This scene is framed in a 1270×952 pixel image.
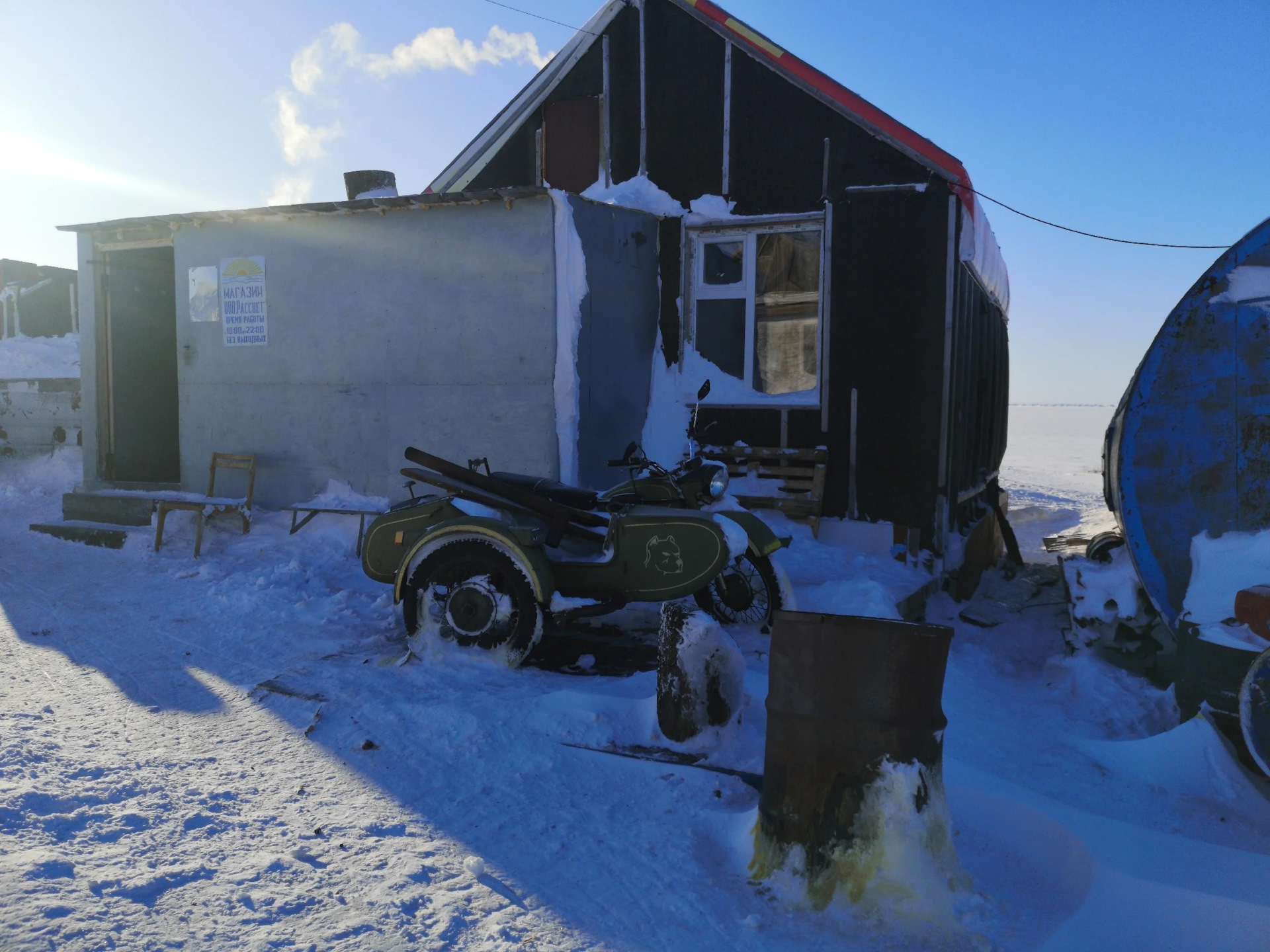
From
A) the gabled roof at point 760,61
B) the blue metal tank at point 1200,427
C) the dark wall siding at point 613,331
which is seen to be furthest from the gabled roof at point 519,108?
the blue metal tank at point 1200,427

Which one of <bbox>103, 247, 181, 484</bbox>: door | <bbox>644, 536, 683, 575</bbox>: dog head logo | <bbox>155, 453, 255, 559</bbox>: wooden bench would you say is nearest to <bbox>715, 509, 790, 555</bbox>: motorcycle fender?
<bbox>644, 536, 683, 575</bbox>: dog head logo

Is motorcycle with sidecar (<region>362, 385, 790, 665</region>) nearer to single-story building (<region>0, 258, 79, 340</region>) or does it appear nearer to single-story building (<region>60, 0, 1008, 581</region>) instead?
single-story building (<region>60, 0, 1008, 581</region>)

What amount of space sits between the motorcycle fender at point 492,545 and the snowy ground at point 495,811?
1.83ft

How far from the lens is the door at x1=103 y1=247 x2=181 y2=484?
10.6 meters

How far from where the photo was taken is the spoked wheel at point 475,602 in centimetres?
539

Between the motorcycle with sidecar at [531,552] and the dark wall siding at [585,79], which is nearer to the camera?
the motorcycle with sidecar at [531,552]

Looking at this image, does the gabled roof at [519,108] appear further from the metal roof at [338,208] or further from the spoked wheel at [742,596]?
the spoked wheel at [742,596]

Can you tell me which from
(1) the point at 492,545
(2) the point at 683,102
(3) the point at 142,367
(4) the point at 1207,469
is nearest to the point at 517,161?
(2) the point at 683,102

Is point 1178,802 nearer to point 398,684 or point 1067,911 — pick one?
point 1067,911

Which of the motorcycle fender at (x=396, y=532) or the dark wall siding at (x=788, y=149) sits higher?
the dark wall siding at (x=788, y=149)

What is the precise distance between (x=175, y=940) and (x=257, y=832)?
70cm

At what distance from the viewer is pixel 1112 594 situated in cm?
543

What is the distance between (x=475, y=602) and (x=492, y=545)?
0.37 m

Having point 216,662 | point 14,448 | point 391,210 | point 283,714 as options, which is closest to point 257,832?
point 283,714
